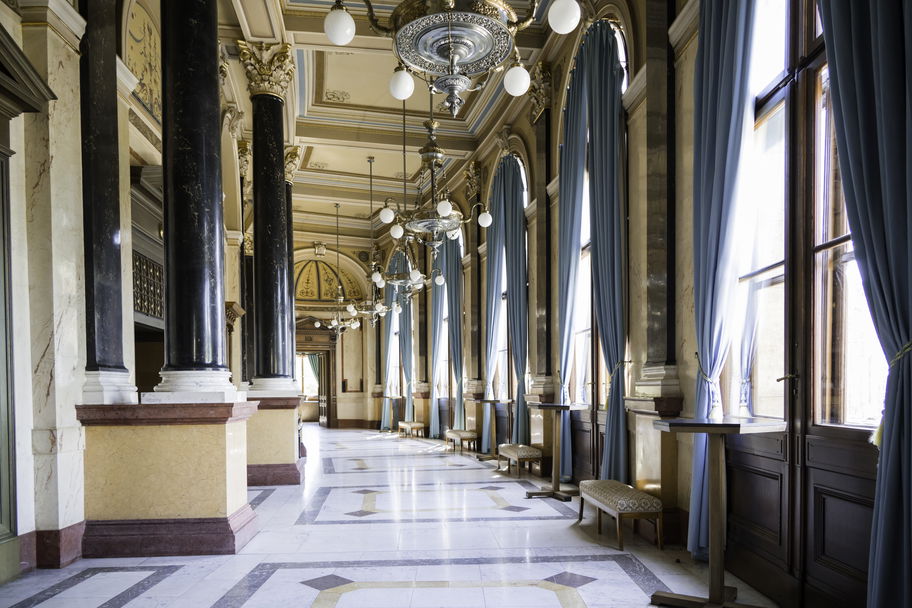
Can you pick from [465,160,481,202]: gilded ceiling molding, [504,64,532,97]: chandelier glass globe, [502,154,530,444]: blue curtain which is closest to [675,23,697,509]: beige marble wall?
[504,64,532,97]: chandelier glass globe

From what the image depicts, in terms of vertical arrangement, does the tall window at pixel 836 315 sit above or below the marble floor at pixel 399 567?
above

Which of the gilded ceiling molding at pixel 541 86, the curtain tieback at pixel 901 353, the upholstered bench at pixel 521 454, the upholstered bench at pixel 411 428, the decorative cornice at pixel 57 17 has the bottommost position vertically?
the upholstered bench at pixel 411 428

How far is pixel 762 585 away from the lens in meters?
3.98

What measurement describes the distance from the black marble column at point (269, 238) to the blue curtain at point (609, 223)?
12.7 ft

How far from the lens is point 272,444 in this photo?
7992 mm

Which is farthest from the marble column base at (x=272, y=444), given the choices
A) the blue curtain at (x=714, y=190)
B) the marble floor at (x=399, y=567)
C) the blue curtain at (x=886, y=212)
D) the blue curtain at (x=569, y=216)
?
the blue curtain at (x=886, y=212)

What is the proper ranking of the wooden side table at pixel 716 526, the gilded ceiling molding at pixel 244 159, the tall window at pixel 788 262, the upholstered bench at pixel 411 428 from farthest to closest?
the upholstered bench at pixel 411 428 < the gilded ceiling molding at pixel 244 159 < the wooden side table at pixel 716 526 < the tall window at pixel 788 262

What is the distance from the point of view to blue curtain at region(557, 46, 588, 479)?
7324mm

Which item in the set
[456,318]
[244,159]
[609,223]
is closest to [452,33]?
[609,223]

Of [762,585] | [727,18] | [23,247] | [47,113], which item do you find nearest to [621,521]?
[762,585]

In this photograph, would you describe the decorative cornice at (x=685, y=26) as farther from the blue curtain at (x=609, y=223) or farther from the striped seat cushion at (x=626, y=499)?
the striped seat cushion at (x=626, y=499)

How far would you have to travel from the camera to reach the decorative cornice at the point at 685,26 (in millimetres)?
4973

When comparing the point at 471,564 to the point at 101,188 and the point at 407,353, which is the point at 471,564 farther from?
the point at 407,353

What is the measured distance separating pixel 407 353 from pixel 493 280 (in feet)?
22.3
